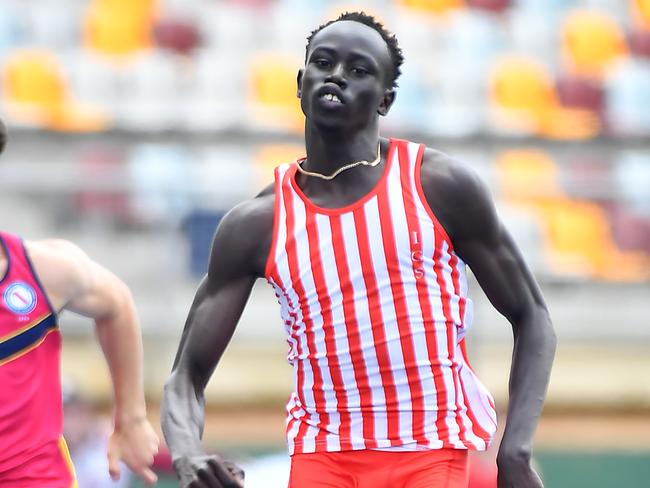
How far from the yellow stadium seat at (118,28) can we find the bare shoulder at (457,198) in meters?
9.90

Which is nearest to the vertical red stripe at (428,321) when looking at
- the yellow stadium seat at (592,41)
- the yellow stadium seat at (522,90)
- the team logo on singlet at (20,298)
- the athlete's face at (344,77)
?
the athlete's face at (344,77)

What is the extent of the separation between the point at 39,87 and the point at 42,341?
359 inches

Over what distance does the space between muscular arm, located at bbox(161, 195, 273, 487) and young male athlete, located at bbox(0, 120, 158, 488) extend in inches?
16.4

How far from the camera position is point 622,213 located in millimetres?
9758

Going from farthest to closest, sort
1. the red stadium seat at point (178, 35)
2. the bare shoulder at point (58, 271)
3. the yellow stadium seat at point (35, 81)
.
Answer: the red stadium seat at point (178, 35)
the yellow stadium seat at point (35, 81)
the bare shoulder at point (58, 271)

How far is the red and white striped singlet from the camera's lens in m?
3.62

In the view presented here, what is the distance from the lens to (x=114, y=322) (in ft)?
13.7

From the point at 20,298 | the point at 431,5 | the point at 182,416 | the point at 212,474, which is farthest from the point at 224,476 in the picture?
the point at 431,5

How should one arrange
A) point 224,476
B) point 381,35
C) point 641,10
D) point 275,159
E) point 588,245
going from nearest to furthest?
1. point 224,476
2. point 381,35
3. point 275,159
4. point 588,245
5. point 641,10

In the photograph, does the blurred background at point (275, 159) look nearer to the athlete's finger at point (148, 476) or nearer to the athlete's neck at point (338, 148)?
the athlete's finger at point (148, 476)

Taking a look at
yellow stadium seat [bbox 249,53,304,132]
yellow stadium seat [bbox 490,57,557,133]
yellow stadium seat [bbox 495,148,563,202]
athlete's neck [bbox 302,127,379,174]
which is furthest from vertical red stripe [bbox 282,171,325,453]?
yellow stadium seat [bbox 490,57,557,133]

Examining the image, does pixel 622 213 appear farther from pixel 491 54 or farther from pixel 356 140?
pixel 356 140

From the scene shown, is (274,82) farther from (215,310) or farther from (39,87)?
(215,310)

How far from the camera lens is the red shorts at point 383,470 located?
3.58m
